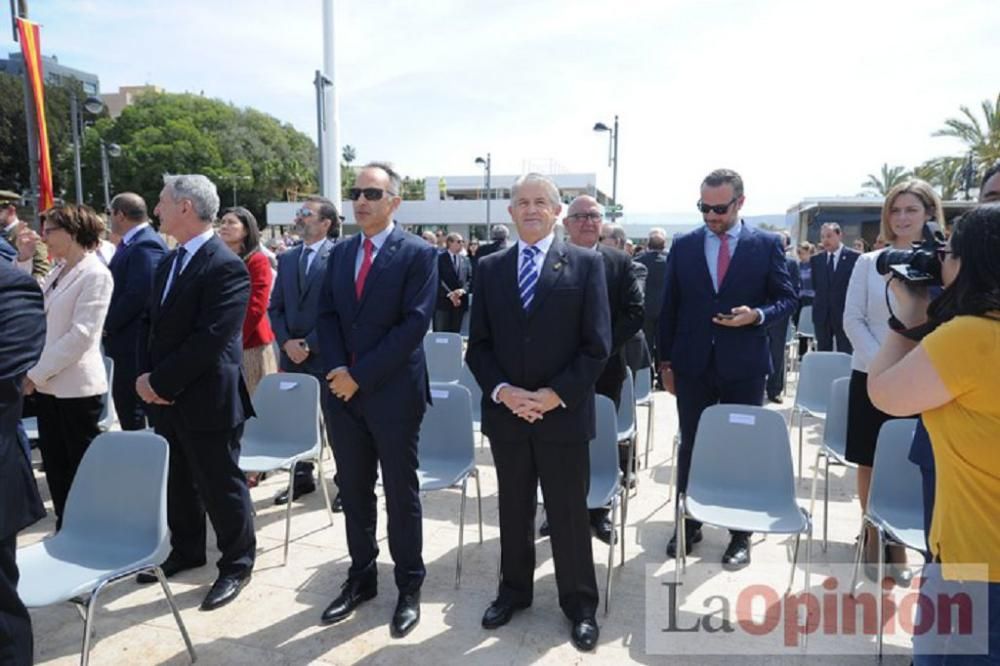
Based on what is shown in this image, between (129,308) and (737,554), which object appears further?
(129,308)

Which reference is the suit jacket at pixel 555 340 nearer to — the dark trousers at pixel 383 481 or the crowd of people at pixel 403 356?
the crowd of people at pixel 403 356

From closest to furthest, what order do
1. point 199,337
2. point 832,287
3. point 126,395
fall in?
point 199,337, point 126,395, point 832,287

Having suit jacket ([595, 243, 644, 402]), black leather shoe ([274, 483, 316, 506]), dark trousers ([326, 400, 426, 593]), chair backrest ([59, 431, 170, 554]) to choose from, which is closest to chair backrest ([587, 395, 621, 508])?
suit jacket ([595, 243, 644, 402])

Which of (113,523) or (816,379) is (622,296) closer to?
(816,379)

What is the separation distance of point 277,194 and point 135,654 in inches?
2203

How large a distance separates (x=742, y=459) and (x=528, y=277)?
5.12ft

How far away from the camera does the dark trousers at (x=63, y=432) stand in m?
3.63

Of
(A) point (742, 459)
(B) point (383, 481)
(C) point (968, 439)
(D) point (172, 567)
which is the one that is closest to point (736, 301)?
(A) point (742, 459)

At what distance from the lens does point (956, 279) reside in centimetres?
150

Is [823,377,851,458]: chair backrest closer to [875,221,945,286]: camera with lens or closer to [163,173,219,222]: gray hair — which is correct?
[875,221,945,286]: camera with lens

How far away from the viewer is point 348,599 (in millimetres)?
2996

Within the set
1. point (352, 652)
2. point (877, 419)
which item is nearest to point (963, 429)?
point (877, 419)

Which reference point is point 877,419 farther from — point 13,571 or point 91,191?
point 91,191

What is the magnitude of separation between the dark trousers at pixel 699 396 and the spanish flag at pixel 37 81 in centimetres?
947
